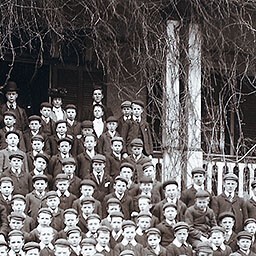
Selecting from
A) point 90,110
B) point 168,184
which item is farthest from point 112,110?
point 168,184

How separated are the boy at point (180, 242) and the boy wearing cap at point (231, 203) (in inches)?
54.2

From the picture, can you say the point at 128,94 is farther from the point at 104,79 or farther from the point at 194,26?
the point at 194,26

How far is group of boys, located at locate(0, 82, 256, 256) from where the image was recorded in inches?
503

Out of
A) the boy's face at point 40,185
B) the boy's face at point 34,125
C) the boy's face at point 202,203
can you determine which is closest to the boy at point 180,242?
the boy's face at point 202,203

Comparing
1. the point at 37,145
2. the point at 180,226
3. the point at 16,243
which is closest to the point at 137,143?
the point at 37,145

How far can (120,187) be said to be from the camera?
1388 cm

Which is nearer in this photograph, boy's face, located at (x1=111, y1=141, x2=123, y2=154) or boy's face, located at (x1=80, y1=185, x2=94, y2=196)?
boy's face, located at (x1=80, y1=185, x2=94, y2=196)

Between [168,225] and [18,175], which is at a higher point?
[18,175]

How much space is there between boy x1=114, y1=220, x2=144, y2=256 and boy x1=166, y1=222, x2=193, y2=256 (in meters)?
0.39

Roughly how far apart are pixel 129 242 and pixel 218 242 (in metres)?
1.09

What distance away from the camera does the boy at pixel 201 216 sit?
1378 cm

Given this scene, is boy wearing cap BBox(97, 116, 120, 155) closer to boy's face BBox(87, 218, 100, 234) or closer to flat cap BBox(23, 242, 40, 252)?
boy's face BBox(87, 218, 100, 234)

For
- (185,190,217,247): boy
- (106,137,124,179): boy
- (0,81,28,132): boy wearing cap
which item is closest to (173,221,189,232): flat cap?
(185,190,217,247): boy

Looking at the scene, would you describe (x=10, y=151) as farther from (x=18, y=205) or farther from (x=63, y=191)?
(x=18, y=205)
